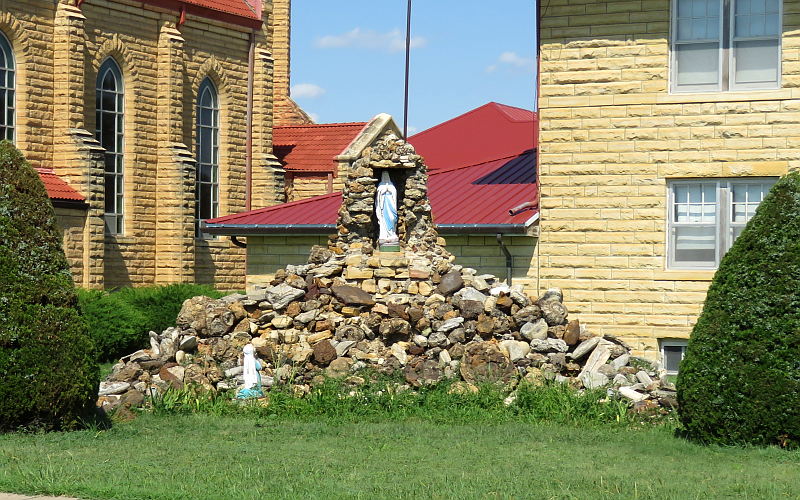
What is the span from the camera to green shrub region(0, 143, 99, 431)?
43.9 feet

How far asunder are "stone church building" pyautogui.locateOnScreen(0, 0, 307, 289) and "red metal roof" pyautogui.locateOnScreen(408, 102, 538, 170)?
385 inches

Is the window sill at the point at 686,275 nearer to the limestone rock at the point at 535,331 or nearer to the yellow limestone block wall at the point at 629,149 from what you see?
the yellow limestone block wall at the point at 629,149

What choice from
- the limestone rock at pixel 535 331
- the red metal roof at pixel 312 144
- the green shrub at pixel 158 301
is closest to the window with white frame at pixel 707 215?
the limestone rock at pixel 535 331

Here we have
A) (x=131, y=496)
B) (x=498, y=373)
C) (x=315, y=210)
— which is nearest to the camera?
(x=131, y=496)

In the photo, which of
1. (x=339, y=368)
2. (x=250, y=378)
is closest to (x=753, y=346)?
(x=339, y=368)

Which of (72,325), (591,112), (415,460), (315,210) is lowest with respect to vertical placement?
(415,460)

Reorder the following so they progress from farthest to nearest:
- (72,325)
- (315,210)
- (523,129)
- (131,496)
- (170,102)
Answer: (523,129) → (170,102) → (315,210) → (72,325) → (131,496)

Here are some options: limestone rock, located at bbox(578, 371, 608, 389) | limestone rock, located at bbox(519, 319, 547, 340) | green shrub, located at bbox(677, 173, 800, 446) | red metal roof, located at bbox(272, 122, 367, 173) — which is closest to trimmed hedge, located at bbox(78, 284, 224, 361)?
limestone rock, located at bbox(519, 319, 547, 340)

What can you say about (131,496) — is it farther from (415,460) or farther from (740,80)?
(740,80)

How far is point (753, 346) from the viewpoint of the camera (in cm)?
1286

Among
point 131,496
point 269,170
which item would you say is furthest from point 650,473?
point 269,170

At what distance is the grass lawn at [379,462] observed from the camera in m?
10.7

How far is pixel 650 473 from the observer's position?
1172cm

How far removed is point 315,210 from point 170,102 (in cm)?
1115
